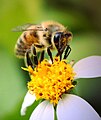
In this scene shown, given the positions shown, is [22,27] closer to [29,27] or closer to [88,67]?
[29,27]

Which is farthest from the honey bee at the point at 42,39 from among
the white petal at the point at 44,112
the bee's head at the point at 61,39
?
the white petal at the point at 44,112

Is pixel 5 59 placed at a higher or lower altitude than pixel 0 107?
higher

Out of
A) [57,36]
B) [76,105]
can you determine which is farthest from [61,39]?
[76,105]

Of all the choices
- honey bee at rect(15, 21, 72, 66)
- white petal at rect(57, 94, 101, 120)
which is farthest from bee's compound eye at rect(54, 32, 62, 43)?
white petal at rect(57, 94, 101, 120)

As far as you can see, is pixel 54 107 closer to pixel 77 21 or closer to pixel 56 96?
pixel 56 96

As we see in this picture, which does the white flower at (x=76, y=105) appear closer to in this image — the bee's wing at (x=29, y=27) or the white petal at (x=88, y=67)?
the white petal at (x=88, y=67)

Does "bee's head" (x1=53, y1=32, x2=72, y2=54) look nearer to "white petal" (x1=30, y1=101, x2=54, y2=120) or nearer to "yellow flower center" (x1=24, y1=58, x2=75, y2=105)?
"yellow flower center" (x1=24, y1=58, x2=75, y2=105)

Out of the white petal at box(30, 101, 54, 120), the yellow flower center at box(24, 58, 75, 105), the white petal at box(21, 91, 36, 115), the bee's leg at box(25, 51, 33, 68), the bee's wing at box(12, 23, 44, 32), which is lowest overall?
the white petal at box(30, 101, 54, 120)

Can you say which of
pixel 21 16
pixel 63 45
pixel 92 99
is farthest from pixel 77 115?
pixel 21 16
